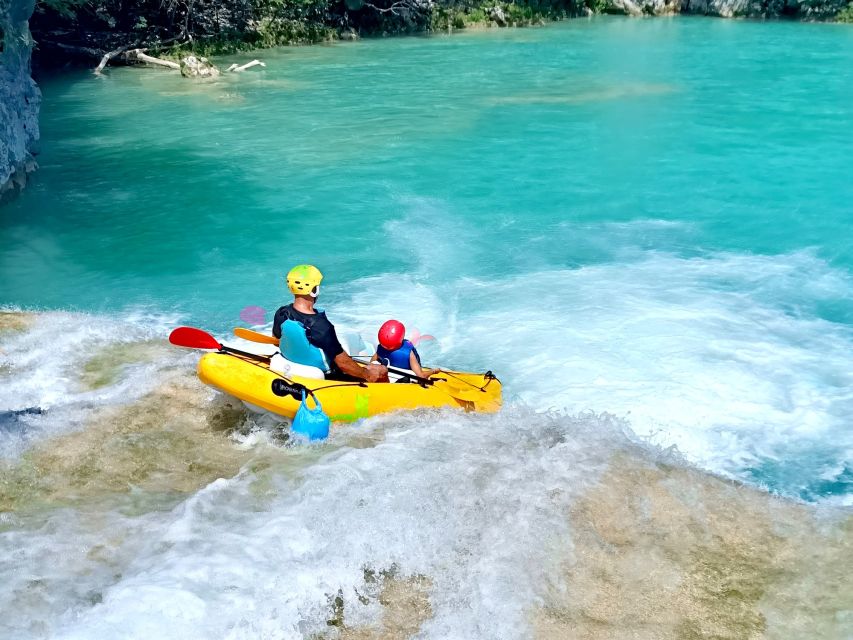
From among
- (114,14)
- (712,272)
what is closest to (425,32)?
(114,14)

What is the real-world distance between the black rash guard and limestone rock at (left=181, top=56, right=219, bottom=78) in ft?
61.4

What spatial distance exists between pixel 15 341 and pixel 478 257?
18.6 ft

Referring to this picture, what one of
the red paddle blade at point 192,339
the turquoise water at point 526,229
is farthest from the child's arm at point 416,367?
the turquoise water at point 526,229

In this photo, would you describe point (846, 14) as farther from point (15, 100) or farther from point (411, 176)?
point (15, 100)

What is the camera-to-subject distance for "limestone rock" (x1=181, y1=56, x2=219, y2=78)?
21.8 m

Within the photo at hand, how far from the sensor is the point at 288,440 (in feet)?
16.9

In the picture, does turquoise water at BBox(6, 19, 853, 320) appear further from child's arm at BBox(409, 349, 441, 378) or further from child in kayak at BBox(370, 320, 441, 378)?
child's arm at BBox(409, 349, 441, 378)

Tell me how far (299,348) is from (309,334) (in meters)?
0.12

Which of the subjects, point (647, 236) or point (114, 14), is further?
point (114, 14)

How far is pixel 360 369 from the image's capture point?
549 centimetres

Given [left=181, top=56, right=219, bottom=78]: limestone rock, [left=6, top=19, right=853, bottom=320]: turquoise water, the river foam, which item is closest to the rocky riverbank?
[left=6, top=19, right=853, bottom=320]: turquoise water

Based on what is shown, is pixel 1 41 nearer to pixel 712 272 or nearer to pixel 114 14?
pixel 712 272

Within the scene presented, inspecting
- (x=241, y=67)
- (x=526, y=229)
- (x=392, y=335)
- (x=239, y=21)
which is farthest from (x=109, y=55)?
(x=392, y=335)

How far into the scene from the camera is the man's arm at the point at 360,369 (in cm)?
543
